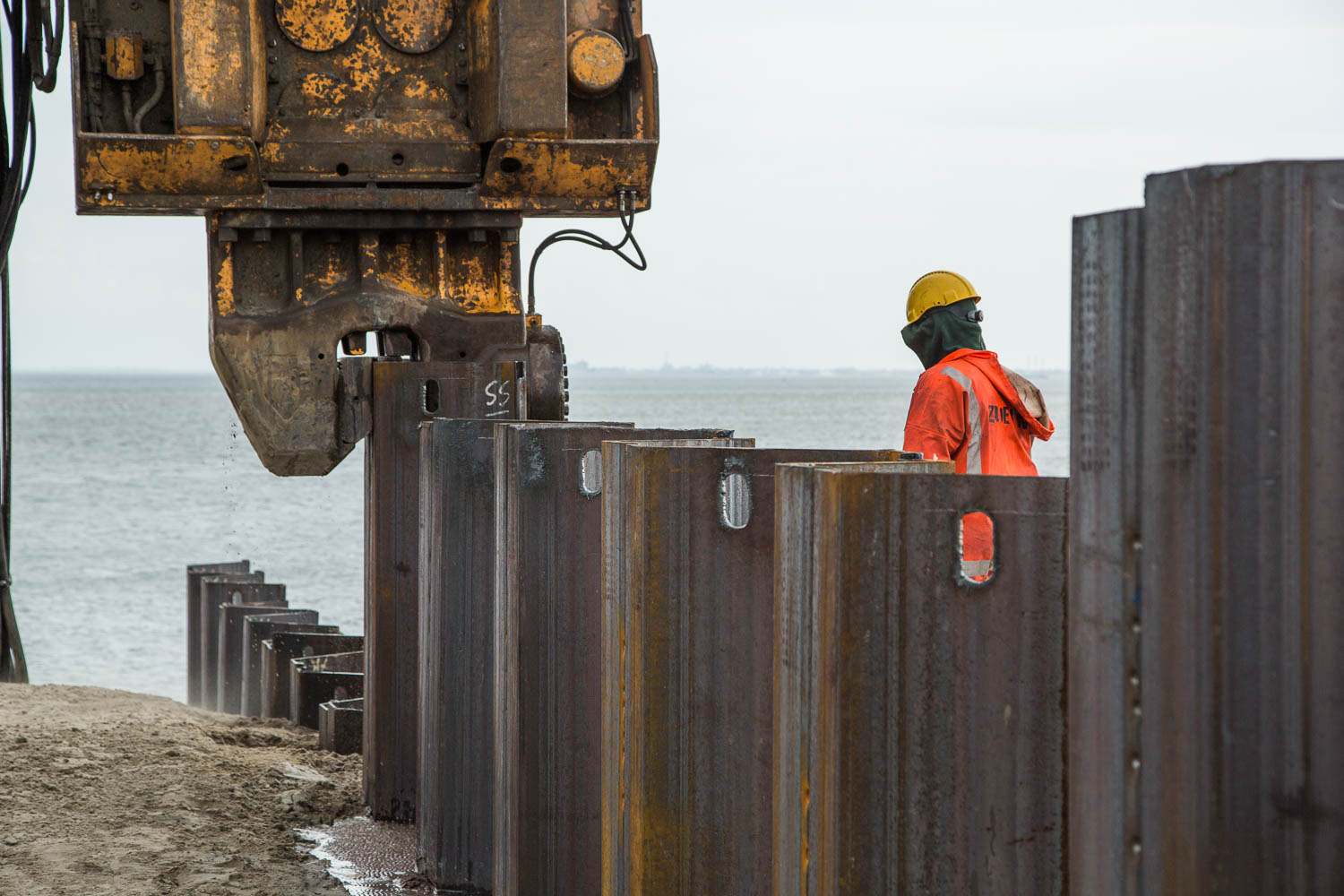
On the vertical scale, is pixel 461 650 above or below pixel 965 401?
below

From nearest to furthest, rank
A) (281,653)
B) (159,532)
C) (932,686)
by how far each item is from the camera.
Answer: (932,686) → (281,653) → (159,532)

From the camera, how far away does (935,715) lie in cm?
238

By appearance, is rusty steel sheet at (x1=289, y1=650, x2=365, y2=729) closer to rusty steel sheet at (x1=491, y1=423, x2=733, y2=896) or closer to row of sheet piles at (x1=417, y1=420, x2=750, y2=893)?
row of sheet piles at (x1=417, y1=420, x2=750, y2=893)

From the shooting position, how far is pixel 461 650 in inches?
186

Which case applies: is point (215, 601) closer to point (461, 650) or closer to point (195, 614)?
point (195, 614)

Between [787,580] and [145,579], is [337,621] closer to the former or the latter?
[145,579]

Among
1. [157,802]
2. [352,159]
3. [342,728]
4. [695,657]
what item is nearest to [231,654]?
[342,728]

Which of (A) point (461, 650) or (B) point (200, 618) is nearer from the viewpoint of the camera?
(A) point (461, 650)

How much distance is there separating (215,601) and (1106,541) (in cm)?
1035

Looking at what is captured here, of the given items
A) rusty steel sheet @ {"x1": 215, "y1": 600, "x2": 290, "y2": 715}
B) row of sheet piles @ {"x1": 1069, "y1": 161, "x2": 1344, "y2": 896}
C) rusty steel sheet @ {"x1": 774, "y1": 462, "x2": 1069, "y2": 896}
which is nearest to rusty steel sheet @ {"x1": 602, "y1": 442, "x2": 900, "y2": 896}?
rusty steel sheet @ {"x1": 774, "y1": 462, "x2": 1069, "y2": 896}

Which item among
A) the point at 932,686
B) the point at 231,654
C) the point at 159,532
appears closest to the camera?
the point at 932,686

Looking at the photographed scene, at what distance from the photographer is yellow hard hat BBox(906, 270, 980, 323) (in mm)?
5688

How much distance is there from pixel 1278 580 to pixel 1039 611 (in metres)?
0.45

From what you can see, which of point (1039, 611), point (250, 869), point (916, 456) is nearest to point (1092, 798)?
point (1039, 611)
